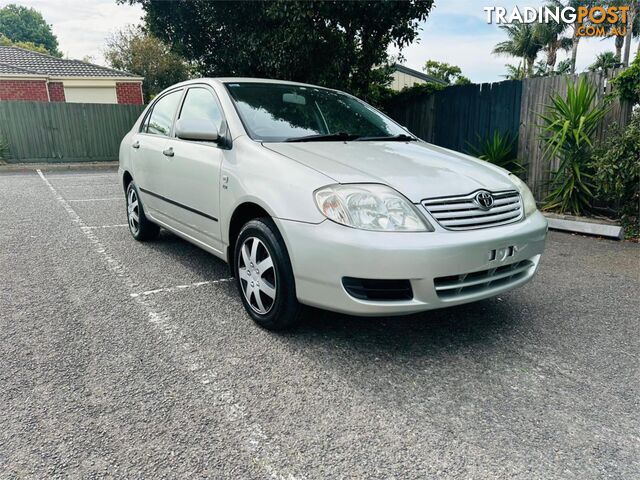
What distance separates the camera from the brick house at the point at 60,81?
19.0 metres

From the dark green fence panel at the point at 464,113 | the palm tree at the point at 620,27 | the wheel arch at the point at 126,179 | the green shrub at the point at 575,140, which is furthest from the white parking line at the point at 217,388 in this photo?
the palm tree at the point at 620,27

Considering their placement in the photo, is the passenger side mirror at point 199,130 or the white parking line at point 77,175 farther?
the white parking line at point 77,175

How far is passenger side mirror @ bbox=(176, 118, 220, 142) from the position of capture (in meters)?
3.05

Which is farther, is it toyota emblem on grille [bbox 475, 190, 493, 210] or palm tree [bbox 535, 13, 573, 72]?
palm tree [bbox 535, 13, 573, 72]

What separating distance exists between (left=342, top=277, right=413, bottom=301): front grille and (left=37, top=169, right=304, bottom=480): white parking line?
77 cm

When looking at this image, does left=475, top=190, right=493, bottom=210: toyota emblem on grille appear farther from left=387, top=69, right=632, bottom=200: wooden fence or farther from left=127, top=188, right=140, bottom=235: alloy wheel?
left=387, top=69, right=632, bottom=200: wooden fence

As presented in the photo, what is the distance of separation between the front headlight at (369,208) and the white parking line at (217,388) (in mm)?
1007

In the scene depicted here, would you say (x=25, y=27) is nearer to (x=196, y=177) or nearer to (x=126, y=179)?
(x=126, y=179)

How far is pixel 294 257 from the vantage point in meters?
2.51

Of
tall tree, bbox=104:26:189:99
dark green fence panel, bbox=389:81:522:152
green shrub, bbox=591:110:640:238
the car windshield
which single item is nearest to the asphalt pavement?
the car windshield

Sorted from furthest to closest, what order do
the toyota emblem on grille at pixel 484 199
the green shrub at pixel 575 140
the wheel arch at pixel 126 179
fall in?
the green shrub at pixel 575 140 → the wheel arch at pixel 126 179 → the toyota emblem on grille at pixel 484 199

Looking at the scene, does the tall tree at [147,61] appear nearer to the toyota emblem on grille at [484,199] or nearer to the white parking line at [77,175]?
the white parking line at [77,175]

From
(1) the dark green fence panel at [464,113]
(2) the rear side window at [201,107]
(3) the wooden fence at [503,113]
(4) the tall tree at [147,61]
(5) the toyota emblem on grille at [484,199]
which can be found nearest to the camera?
(5) the toyota emblem on grille at [484,199]

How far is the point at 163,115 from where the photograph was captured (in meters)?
4.36
